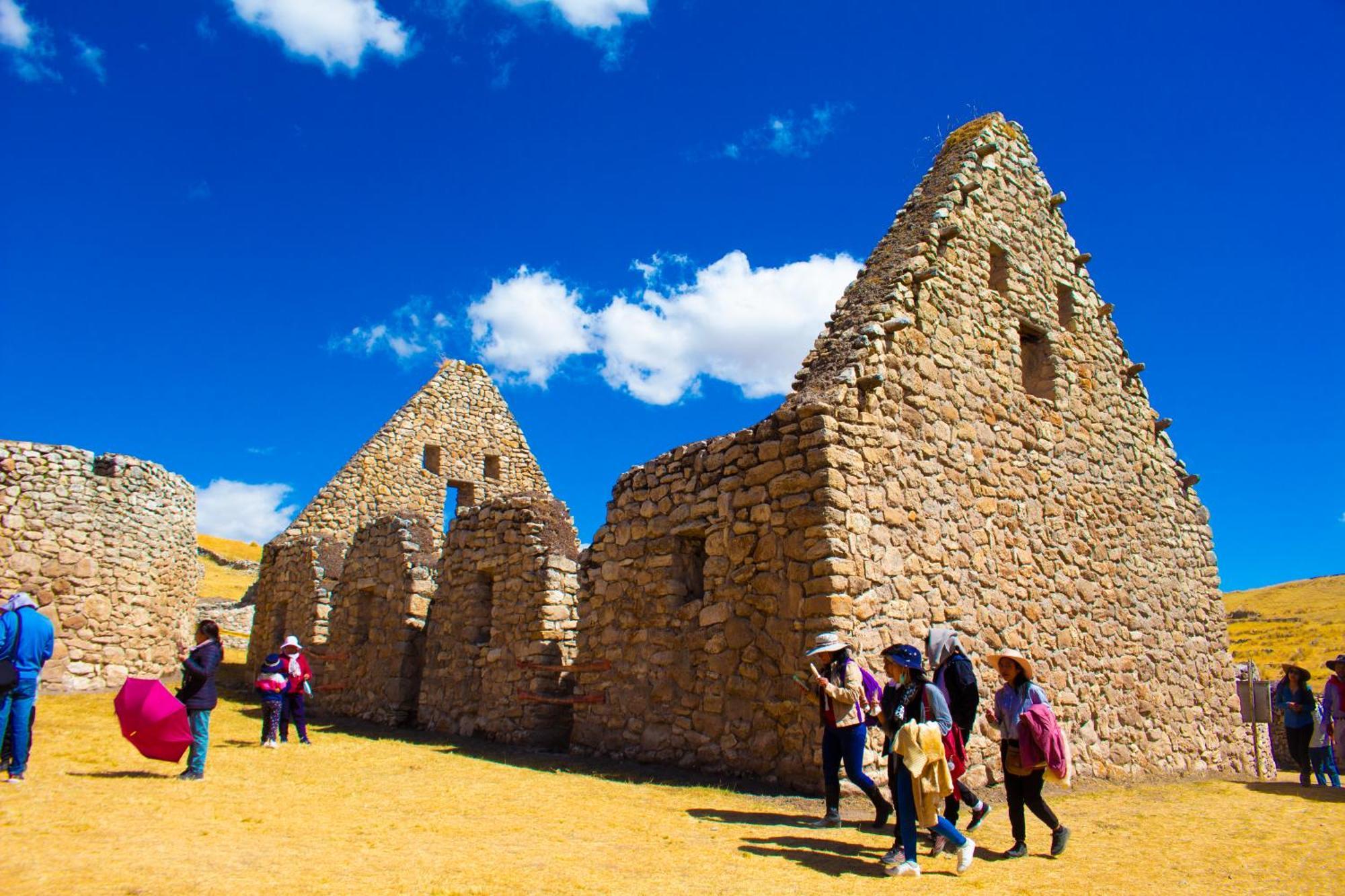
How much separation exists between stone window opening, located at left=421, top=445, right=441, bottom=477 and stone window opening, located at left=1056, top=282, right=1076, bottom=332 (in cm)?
1536

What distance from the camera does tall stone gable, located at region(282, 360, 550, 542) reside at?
70.5ft

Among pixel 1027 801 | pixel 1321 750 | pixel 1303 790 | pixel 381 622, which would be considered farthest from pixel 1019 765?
pixel 381 622

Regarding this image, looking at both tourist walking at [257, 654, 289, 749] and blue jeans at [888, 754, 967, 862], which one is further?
tourist walking at [257, 654, 289, 749]

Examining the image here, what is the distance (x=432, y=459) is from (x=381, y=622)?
25.0ft

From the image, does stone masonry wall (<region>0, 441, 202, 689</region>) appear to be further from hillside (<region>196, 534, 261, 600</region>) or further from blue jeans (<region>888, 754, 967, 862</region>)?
blue jeans (<region>888, 754, 967, 862</region>)

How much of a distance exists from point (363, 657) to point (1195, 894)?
13774mm

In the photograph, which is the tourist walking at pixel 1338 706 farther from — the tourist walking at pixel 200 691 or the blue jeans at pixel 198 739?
the blue jeans at pixel 198 739

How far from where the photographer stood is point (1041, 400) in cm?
1212

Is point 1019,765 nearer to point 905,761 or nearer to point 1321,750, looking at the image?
point 905,761

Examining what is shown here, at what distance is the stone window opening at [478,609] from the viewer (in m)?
13.7

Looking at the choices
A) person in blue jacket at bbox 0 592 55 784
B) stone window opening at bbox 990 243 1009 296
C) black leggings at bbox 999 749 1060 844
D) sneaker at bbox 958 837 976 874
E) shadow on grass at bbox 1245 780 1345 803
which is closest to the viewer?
sneaker at bbox 958 837 976 874

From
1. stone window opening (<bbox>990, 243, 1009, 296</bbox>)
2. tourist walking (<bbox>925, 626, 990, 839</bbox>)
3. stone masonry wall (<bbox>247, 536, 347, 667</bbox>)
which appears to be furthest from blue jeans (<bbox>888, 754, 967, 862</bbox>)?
stone masonry wall (<bbox>247, 536, 347, 667</bbox>)

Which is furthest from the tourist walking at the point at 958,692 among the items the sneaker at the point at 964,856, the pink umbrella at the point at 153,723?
the pink umbrella at the point at 153,723

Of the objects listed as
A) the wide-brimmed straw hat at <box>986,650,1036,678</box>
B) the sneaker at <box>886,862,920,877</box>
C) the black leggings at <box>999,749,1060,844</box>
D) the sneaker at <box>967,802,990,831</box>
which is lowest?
the sneaker at <box>886,862,920,877</box>
